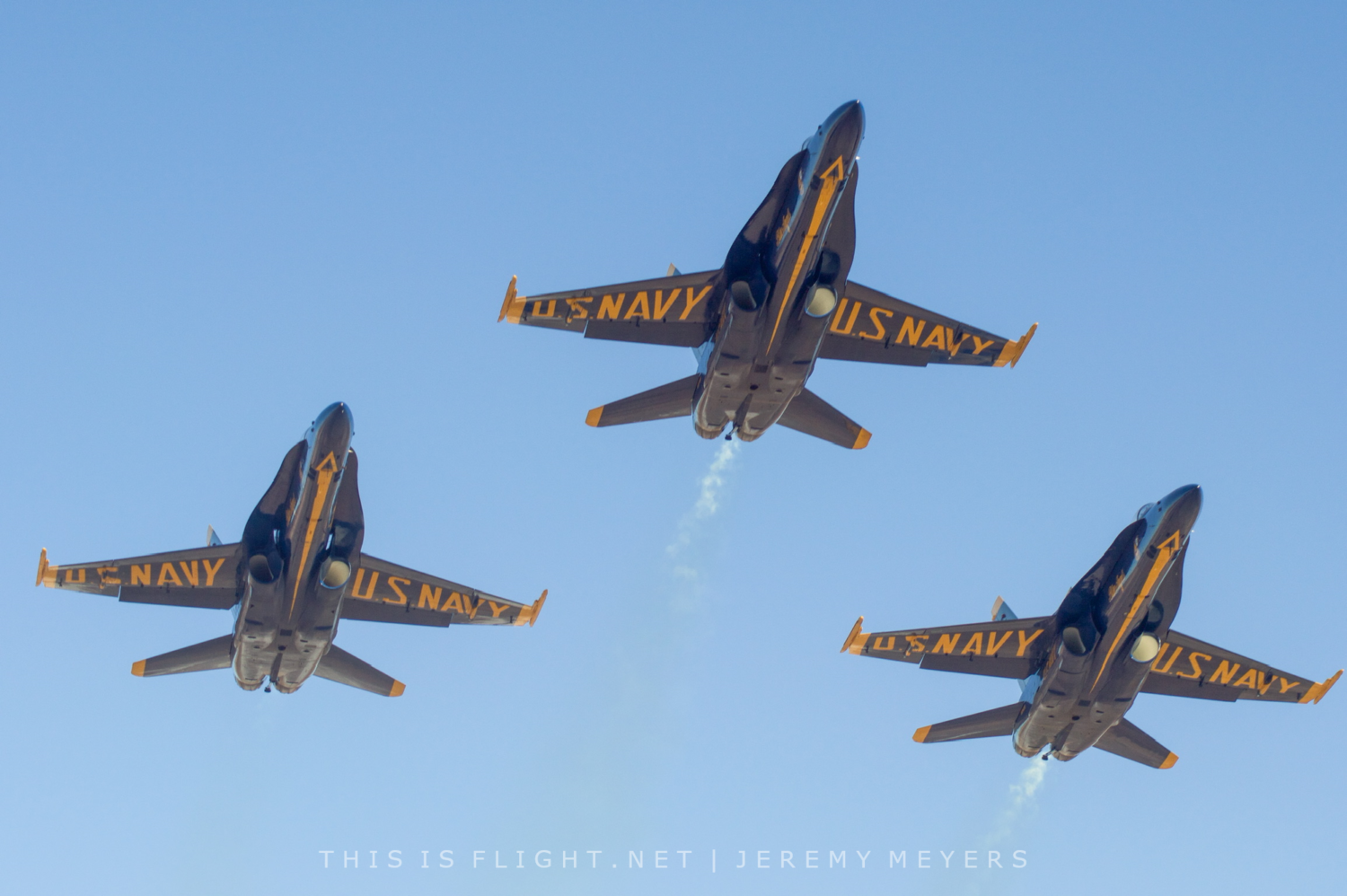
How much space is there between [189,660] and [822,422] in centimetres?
2522

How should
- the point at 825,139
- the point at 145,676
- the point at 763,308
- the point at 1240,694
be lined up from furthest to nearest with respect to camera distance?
the point at 1240,694, the point at 145,676, the point at 763,308, the point at 825,139

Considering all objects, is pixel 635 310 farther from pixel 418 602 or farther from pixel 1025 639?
pixel 1025 639

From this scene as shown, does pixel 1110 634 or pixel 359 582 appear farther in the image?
pixel 359 582

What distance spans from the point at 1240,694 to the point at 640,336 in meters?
28.5

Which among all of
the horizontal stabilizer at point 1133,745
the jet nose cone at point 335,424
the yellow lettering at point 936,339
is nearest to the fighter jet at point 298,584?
the jet nose cone at point 335,424

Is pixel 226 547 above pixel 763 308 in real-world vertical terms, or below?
below

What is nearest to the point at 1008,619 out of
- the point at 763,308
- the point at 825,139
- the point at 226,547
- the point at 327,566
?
the point at 763,308

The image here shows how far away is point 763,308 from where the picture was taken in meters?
50.4

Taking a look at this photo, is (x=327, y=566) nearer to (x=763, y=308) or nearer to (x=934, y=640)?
(x=763, y=308)

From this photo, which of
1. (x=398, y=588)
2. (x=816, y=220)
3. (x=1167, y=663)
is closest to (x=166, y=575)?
(x=398, y=588)

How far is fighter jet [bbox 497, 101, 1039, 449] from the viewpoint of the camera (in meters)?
48.7

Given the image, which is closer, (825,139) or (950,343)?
(825,139)

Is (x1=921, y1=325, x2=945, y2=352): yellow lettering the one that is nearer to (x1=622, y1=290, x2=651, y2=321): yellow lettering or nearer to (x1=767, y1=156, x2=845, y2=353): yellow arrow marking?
(x1=767, y1=156, x2=845, y2=353): yellow arrow marking

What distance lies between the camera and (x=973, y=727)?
6000 centimetres
